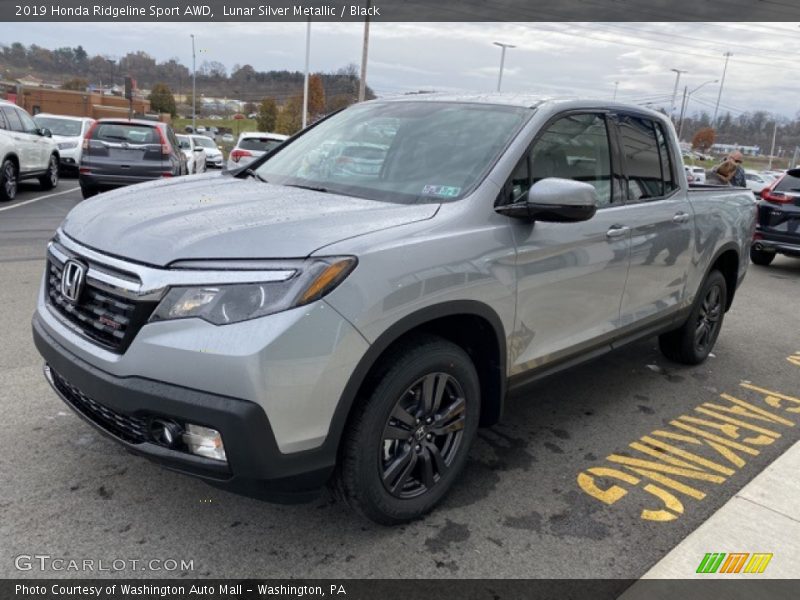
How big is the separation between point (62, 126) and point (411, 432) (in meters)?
19.0

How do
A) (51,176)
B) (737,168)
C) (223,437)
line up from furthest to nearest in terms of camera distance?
(51,176) → (737,168) → (223,437)

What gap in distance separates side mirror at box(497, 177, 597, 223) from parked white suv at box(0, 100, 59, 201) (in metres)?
11.2

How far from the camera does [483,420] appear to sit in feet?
10.7

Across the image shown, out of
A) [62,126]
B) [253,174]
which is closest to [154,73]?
[62,126]

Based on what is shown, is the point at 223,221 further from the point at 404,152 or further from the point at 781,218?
the point at 781,218

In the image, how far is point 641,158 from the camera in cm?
418

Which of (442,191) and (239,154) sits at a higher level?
(442,191)

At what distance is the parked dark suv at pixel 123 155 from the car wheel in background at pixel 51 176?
9.02ft

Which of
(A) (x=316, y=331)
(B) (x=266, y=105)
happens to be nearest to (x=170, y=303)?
(A) (x=316, y=331)

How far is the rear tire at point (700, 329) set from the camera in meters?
5.05

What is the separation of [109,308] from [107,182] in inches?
404

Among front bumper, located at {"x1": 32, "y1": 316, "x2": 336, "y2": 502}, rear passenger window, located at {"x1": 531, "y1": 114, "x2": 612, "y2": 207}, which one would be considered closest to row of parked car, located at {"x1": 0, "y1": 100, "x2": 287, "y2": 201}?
rear passenger window, located at {"x1": 531, "y1": 114, "x2": 612, "y2": 207}

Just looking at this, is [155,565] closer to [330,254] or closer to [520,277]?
[330,254]

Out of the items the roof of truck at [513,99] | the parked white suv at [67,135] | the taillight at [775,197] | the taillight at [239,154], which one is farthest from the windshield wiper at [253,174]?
the parked white suv at [67,135]
